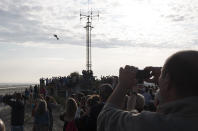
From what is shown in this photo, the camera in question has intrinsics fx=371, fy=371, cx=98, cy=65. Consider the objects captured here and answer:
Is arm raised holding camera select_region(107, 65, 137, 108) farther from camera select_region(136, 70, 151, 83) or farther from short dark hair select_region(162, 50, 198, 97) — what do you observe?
short dark hair select_region(162, 50, 198, 97)

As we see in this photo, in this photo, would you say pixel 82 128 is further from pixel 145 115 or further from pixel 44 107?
pixel 44 107

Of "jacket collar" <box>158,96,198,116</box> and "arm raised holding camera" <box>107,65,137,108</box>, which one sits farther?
"arm raised holding camera" <box>107,65,137,108</box>

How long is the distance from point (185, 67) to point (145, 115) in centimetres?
35

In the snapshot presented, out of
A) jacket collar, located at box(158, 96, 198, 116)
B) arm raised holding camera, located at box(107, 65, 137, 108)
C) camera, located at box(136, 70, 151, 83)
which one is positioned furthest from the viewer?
camera, located at box(136, 70, 151, 83)

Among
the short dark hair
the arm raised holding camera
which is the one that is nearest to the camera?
the arm raised holding camera

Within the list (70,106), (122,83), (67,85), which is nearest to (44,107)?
(70,106)

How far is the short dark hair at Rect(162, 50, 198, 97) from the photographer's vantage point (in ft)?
6.80

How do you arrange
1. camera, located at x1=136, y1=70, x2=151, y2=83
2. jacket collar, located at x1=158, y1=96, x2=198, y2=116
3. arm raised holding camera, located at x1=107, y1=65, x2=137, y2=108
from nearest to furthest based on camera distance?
jacket collar, located at x1=158, y1=96, x2=198, y2=116 → arm raised holding camera, located at x1=107, y1=65, x2=137, y2=108 → camera, located at x1=136, y1=70, x2=151, y2=83

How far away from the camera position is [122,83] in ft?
7.59

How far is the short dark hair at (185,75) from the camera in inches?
81.6

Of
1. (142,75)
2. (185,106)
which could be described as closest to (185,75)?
(185,106)

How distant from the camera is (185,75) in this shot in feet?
6.80

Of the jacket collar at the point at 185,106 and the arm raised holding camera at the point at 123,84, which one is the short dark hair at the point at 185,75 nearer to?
the jacket collar at the point at 185,106

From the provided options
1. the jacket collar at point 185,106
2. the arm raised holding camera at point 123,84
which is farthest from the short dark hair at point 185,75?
the arm raised holding camera at point 123,84
